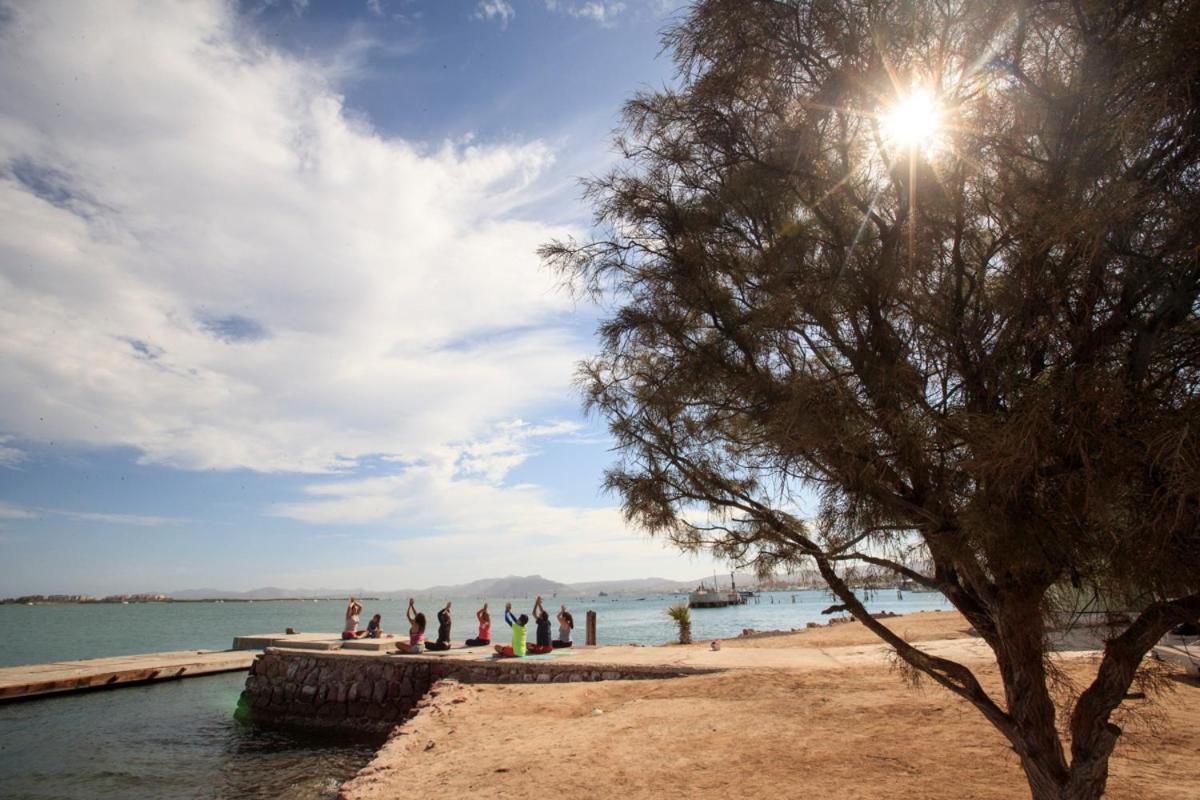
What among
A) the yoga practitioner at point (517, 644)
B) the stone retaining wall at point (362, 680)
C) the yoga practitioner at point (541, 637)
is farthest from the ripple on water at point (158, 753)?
the yoga practitioner at point (541, 637)

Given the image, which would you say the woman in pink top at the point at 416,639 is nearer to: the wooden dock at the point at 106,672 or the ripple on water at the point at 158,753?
the ripple on water at the point at 158,753

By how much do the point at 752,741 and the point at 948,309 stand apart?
20.1 feet

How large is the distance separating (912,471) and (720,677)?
8.92 meters

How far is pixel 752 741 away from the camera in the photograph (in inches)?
312

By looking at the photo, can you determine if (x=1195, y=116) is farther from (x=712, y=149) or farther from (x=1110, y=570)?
(x=712, y=149)

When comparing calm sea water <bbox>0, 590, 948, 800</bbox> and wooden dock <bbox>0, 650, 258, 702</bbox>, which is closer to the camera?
calm sea water <bbox>0, 590, 948, 800</bbox>

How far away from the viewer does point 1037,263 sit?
3.24 metres

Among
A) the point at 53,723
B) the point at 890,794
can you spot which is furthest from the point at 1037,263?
the point at 53,723

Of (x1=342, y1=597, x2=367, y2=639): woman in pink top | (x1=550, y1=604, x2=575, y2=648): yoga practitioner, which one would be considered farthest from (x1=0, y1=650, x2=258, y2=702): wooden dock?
(x1=550, y1=604, x2=575, y2=648): yoga practitioner

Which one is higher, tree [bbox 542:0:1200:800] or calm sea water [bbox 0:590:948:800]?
tree [bbox 542:0:1200:800]

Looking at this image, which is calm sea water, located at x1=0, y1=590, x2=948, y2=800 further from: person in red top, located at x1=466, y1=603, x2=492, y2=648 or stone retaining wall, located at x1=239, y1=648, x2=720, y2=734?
person in red top, located at x1=466, y1=603, x2=492, y2=648

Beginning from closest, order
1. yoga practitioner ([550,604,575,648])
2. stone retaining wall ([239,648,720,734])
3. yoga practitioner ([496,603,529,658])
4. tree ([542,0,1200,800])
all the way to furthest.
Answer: tree ([542,0,1200,800]) → stone retaining wall ([239,648,720,734]) → yoga practitioner ([496,603,529,658]) → yoga practitioner ([550,604,575,648])

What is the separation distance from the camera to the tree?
2.79m

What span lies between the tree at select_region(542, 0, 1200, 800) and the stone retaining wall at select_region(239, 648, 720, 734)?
913cm
